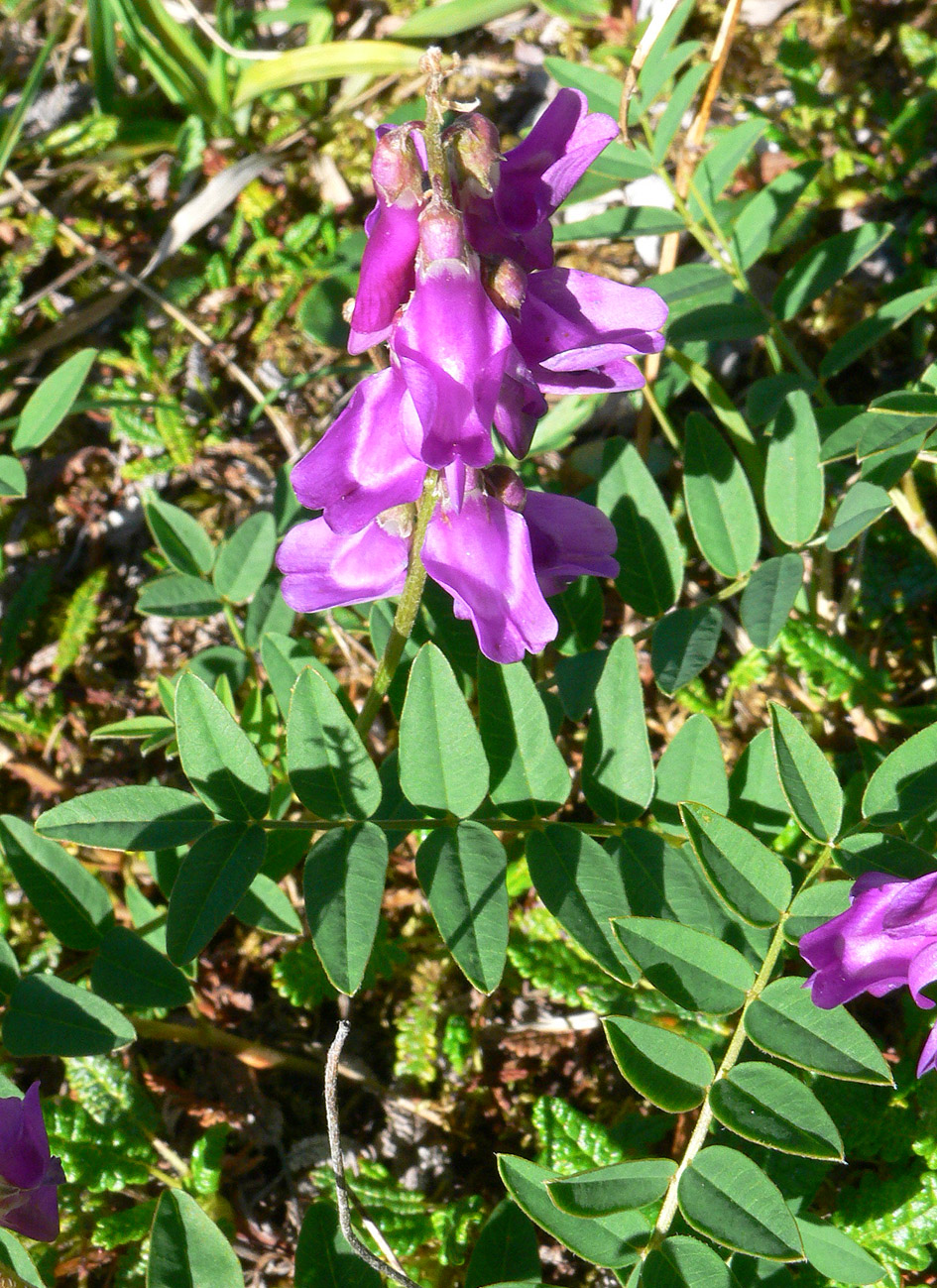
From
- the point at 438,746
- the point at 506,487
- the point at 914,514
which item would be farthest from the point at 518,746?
the point at 914,514

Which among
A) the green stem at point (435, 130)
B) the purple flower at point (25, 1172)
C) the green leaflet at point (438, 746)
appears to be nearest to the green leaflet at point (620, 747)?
the green leaflet at point (438, 746)

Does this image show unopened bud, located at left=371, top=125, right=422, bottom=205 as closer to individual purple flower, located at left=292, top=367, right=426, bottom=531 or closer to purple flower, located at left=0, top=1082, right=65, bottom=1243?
individual purple flower, located at left=292, top=367, right=426, bottom=531

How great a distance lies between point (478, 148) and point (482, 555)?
1.98 feet

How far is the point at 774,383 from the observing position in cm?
277

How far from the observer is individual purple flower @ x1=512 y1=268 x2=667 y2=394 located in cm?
168

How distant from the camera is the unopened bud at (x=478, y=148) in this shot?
5.02 ft

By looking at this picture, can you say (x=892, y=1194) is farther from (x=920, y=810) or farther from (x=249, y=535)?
(x=249, y=535)

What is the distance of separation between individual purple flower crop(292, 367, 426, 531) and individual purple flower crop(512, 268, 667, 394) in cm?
21

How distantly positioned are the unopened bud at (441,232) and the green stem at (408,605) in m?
0.35

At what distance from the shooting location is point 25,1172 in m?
1.89

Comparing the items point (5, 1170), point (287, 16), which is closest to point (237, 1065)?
point (5, 1170)

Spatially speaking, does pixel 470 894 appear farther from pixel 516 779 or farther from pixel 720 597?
pixel 720 597

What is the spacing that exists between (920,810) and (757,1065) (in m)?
0.51

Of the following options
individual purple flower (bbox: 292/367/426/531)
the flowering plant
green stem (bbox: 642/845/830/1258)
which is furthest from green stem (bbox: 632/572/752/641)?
individual purple flower (bbox: 292/367/426/531)
